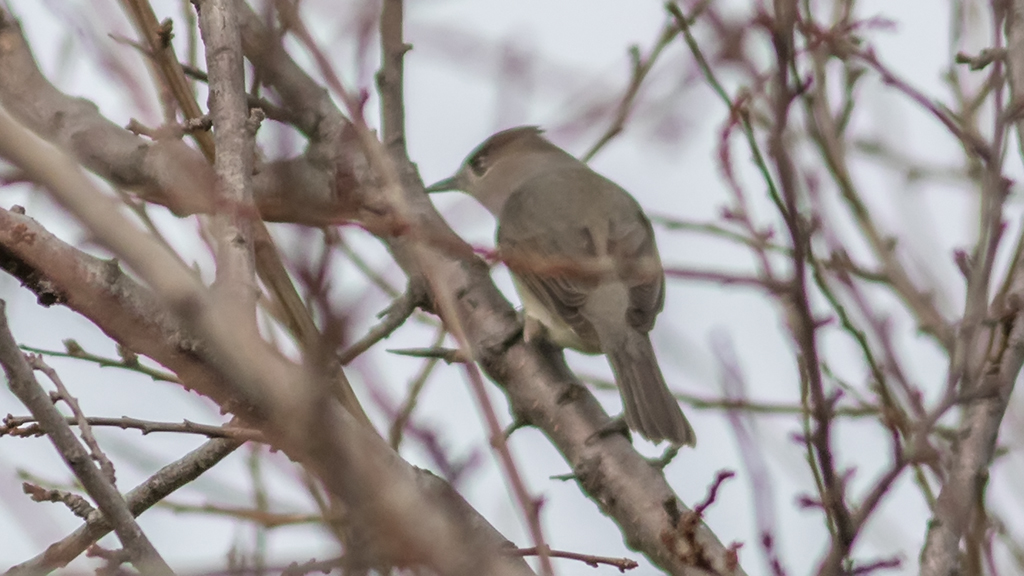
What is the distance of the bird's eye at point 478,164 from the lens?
6941 mm

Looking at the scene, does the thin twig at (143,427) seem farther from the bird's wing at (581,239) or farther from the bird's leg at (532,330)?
the bird's wing at (581,239)

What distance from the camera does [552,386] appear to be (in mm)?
3668

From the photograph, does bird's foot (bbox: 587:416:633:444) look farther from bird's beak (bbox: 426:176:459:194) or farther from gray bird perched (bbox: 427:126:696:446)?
bird's beak (bbox: 426:176:459:194)

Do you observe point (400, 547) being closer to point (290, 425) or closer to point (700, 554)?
point (290, 425)

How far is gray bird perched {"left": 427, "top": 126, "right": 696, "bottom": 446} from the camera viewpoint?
450cm

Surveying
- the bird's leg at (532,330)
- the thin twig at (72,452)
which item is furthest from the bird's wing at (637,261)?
the thin twig at (72,452)

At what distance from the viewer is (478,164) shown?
6.97m

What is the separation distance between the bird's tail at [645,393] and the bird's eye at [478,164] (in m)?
2.21

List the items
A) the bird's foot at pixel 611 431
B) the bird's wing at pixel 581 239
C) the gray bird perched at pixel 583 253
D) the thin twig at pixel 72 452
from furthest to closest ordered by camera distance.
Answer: the bird's wing at pixel 581 239 → the gray bird perched at pixel 583 253 → the bird's foot at pixel 611 431 → the thin twig at pixel 72 452

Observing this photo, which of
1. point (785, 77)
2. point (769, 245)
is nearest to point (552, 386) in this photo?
point (769, 245)

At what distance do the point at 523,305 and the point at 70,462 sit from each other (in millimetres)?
3220

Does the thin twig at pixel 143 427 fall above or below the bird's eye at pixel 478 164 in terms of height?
below

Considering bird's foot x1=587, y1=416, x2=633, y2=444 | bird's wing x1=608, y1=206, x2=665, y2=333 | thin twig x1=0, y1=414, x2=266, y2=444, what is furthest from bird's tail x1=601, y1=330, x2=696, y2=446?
thin twig x1=0, y1=414, x2=266, y2=444

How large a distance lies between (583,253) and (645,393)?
1.24 m
